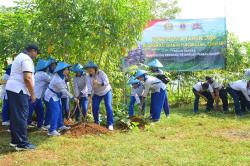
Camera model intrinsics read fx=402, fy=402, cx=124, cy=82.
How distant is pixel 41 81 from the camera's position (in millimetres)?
7996

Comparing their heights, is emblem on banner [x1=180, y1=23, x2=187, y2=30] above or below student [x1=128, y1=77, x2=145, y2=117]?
above

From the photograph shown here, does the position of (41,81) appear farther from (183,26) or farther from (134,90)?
(183,26)

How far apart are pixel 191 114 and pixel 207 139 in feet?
12.7

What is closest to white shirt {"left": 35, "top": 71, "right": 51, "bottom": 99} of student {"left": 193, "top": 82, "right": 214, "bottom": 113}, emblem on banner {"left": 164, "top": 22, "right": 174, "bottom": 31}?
student {"left": 193, "top": 82, "right": 214, "bottom": 113}

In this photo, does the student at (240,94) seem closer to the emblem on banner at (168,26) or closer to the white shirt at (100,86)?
the emblem on banner at (168,26)

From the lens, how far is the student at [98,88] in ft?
27.2

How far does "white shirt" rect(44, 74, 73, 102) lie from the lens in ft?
24.6

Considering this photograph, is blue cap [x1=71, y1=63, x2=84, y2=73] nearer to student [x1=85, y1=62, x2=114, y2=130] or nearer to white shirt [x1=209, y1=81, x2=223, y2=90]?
student [x1=85, y1=62, x2=114, y2=130]

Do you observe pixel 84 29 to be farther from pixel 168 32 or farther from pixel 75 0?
pixel 168 32

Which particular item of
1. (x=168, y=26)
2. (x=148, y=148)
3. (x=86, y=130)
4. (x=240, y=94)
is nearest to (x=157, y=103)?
(x=86, y=130)

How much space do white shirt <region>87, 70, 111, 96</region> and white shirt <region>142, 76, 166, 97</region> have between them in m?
1.09

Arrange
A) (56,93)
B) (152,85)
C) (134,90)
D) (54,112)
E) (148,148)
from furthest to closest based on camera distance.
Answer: (134,90) → (152,85) → (56,93) → (54,112) → (148,148)

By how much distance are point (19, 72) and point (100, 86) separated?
2.48 meters

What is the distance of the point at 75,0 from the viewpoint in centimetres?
→ 820
